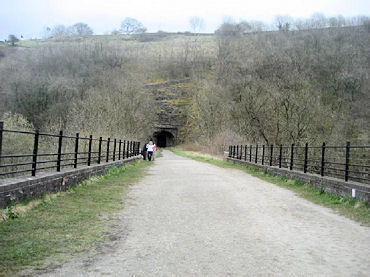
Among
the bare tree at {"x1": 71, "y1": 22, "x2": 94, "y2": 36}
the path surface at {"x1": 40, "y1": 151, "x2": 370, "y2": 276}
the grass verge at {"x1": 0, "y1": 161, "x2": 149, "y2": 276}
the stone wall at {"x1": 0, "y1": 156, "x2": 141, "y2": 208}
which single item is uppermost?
the bare tree at {"x1": 71, "y1": 22, "x2": 94, "y2": 36}

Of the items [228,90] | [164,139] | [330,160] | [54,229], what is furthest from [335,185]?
[164,139]

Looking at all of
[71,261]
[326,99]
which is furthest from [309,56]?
[71,261]

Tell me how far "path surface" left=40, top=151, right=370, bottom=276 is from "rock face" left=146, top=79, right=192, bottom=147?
2472 inches

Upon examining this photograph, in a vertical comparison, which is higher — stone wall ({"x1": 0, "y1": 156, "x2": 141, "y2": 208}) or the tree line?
the tree line

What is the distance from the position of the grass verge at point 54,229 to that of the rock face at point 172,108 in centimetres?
6270

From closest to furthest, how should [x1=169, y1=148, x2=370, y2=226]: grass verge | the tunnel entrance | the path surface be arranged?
the path surface → [x1=169, y1=148, x2=370, y2=226]: grass verge → the tunnel entrance

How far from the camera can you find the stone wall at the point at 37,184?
640cm

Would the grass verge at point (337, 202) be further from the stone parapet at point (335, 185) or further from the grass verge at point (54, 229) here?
the grass verge at point (54, 229)

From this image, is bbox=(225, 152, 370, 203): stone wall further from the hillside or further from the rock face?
the rock face

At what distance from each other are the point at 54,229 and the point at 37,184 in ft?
7.43

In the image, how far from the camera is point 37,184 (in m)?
7.76

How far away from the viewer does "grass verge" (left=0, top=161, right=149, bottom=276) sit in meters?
4.35

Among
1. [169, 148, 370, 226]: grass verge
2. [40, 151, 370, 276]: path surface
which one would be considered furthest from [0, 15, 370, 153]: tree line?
[40, 151, 370, 276]: path surface

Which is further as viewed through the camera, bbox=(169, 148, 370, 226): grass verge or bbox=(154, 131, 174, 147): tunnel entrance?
bbox=(154, 131, 174, 147): tunnel entrance
